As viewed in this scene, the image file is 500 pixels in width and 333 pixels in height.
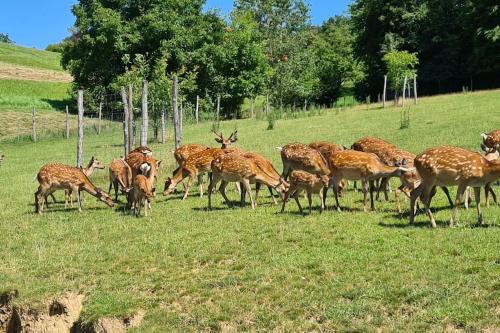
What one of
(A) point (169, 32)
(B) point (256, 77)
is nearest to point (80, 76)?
(A) point (169, 32)

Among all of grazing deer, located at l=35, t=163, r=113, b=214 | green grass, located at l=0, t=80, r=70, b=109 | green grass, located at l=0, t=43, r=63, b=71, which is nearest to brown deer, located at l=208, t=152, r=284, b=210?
grazing deer, located at l=35, t=163, r=113, b=214

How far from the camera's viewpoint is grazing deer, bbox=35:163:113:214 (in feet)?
45.5

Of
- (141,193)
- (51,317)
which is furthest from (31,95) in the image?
(51,317)

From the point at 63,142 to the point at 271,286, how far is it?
2951cm

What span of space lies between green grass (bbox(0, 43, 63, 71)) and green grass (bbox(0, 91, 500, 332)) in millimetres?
63392

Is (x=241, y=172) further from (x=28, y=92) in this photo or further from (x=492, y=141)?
(x=28, y=92)

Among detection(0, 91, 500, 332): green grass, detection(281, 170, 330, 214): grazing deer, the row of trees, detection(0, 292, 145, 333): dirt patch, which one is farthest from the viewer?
the row of trees

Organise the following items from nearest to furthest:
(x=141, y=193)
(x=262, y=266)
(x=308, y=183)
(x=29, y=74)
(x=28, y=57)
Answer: (x=262, y=266) → (x=308, y=183) → (x=141, y=193) → (x=29, y=74) → (x=28, y=57)

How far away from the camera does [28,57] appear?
253ft

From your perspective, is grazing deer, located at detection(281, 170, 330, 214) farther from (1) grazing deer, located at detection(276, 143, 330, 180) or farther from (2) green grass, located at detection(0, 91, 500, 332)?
(1) grazing deer, located at detection(276, 143, 330, 180)

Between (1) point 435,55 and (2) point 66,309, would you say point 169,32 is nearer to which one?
(1) point 435,55

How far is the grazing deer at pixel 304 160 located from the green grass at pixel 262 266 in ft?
2.60

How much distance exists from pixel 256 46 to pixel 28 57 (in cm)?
3727

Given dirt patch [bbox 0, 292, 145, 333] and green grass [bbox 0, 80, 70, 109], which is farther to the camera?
green grass [bbox 0, 80, 70, 109]
